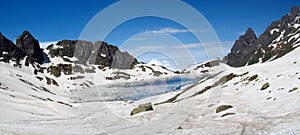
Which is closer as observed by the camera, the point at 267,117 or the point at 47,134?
the point at 267,117

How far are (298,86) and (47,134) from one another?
32389mm

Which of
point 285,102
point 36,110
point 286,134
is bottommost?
point 286,134

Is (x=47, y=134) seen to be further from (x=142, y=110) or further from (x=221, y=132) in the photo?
(x=142, y=110)

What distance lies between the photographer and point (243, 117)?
29.3 m

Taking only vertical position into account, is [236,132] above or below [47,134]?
below

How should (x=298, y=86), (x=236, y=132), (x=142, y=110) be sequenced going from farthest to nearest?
(x=142, y=110), (x=298, y=86), (x=236, y=132)

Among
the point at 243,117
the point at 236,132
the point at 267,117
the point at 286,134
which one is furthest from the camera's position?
the point at 243,117

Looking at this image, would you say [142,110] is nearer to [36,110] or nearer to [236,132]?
[36,110]

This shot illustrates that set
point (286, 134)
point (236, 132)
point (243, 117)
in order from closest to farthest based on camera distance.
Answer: point (286, 134) → point (236, 132) → point (243, 117)

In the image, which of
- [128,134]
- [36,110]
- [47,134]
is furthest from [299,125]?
[36,110]

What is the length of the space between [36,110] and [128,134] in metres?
33.4

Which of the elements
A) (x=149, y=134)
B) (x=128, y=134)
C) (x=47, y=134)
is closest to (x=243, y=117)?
(x=149, y=134)

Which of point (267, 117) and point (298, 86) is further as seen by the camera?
point (298, 86)

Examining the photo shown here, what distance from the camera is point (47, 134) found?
2969 cm
